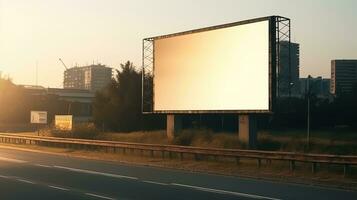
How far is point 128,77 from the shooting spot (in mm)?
68562

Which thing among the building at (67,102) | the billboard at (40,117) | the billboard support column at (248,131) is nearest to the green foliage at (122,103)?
the billboard at (40,117)

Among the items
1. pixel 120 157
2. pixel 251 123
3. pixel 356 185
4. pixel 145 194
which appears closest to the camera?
pixel 145 194

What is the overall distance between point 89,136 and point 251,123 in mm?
15890

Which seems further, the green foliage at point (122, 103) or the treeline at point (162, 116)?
the green foliage at point (122, 103)

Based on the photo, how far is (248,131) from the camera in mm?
35719

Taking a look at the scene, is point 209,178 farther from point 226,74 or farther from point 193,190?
point 226,74

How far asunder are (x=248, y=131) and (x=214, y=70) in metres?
4.54

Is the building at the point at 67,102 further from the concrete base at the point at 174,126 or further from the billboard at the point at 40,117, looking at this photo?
the concrete base at the point at 174,126

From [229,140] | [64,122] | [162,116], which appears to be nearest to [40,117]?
[64,122]

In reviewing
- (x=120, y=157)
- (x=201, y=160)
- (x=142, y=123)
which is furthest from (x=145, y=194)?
(x=142, y=123)

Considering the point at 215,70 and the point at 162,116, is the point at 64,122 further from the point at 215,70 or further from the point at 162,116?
the point at 215,70

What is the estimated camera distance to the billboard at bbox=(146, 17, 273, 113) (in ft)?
114

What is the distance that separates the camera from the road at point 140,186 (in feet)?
53.1

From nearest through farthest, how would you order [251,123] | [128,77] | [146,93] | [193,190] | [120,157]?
[193,190] → [120,157] → [251,123] → [146,93] → [128,77]
